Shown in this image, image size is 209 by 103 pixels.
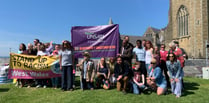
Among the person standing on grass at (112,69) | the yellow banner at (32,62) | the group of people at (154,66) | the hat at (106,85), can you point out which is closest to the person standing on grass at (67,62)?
the yellow banner at (32,62)

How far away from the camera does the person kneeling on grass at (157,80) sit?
6.39 metres

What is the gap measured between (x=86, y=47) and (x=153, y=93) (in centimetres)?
358

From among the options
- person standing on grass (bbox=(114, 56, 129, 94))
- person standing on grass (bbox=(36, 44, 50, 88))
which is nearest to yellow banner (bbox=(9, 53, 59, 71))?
person standing on grass (bbox=(36, 44, 50, 88))

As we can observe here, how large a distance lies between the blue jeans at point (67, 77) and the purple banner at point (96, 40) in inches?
40.3

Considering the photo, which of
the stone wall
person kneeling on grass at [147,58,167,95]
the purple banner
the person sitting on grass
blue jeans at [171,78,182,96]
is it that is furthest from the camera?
the stone wall

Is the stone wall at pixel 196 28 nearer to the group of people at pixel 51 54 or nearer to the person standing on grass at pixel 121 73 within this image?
the person standing on grass at pixel 121 73

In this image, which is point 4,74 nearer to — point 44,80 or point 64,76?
point 44,80

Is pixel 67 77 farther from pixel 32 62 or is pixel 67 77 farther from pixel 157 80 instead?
pixel 157 80

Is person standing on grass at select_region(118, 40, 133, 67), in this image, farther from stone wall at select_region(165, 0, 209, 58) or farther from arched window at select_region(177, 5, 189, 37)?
arched window at select_region(177, 5, 189, 37)

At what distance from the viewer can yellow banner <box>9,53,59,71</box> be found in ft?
27.2

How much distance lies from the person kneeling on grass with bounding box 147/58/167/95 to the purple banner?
76.0 inches

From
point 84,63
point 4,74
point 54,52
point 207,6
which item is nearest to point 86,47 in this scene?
point 84,63

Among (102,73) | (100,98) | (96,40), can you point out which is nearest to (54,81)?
(102,73)

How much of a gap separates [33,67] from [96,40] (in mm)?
3344
